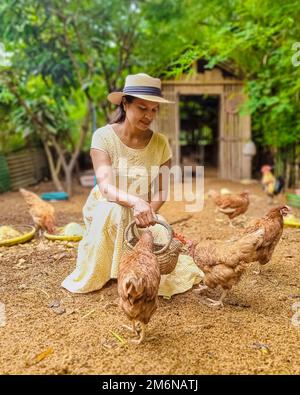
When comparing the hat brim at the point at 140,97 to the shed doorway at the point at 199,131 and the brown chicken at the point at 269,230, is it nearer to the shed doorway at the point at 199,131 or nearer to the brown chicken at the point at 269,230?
the brown chicken at the point at 269,230

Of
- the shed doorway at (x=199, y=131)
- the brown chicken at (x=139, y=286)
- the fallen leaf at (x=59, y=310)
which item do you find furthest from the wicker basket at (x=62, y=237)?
the shed doorway at (x=199, y=131)

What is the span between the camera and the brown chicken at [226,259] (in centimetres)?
292

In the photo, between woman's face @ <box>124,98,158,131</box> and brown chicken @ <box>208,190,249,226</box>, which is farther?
brown chicken @ <box>208,190,249,226</box>

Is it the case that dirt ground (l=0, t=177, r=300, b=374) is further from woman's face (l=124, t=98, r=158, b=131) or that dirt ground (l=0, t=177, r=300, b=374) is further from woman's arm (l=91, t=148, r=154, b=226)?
woman's face (l=124, t=98, r=158, b=131)

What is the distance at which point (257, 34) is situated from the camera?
555cm

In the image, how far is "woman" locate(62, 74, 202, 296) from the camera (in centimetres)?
305

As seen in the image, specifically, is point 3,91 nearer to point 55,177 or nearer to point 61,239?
point 55,177

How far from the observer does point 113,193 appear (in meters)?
2.94

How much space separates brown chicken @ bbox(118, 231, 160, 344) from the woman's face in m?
1.17

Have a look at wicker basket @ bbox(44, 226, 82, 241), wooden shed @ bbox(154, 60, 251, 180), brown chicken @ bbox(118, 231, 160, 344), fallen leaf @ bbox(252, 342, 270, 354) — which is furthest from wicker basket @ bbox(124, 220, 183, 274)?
wooden shed @ bbox(154, 60, 251, 180)

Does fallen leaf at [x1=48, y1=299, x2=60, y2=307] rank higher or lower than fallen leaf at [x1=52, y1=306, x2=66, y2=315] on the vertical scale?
higher

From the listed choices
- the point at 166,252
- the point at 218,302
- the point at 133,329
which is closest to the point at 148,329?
the point at 133,329

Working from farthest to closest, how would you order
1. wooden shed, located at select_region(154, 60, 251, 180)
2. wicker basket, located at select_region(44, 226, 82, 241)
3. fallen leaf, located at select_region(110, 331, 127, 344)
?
wooden shed, located at select_region(154, 60, 251, 180)
wicker basket, located at select_region(44, 226, 82, 241)
fallen leaf, located at select_region(110, 331, 127, 344)

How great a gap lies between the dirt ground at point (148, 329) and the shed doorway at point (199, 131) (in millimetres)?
11773
